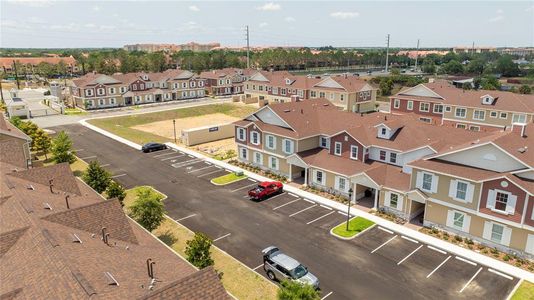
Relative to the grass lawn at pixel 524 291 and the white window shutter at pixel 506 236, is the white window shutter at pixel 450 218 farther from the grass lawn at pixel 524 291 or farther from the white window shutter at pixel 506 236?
the grass lawn at pixel 524 291

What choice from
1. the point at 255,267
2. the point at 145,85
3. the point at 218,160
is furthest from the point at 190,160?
the point at 145,85

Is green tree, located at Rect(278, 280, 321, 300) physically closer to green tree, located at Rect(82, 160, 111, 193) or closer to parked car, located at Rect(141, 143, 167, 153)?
green tree, located at Rect(82, 160, 111, 193)

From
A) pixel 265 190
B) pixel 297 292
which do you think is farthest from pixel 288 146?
pixel 297 292

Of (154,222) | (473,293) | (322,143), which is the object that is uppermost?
(322,143)

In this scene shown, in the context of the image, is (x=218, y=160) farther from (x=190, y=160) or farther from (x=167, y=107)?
(x=167, y=107)

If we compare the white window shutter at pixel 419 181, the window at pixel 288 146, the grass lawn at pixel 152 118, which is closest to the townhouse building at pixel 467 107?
the white window shutter at pixel 419 181

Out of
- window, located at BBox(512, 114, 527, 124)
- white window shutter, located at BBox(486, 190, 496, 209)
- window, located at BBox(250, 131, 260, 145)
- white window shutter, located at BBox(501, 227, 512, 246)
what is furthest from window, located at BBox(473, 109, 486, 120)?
window, located at BBox(250, 131, 260, 145)
